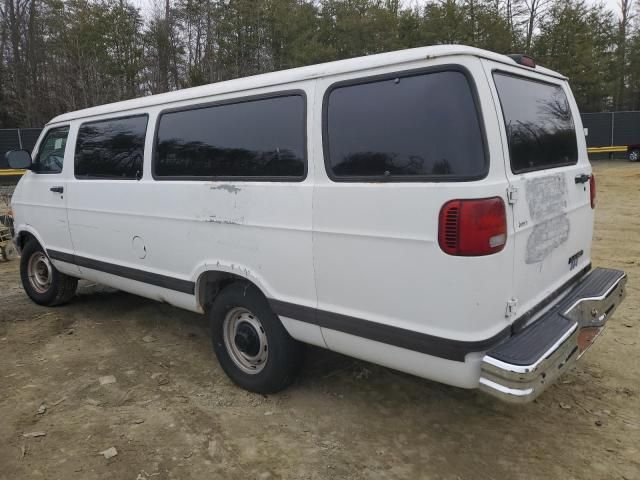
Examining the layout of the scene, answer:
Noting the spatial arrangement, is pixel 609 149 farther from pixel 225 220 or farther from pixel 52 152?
pixel 225 220

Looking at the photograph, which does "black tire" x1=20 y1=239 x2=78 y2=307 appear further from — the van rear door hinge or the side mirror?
the van rear door hinge

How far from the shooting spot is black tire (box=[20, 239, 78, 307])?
545cm

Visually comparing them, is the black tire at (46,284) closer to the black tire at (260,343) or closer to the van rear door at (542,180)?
the black tire at (260,343)

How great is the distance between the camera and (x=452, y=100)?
8.06ft

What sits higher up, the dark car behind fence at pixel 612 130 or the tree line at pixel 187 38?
the tree line at pixel 187 38

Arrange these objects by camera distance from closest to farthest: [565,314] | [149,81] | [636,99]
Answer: [565,314] < [149,81] < [636,99]

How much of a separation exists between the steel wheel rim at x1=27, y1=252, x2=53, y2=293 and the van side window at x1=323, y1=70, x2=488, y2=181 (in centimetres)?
416

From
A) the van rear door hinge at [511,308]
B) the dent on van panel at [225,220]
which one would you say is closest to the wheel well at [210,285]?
the dent on van panel at [225,220]

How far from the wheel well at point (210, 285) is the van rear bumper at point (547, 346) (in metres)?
1.87

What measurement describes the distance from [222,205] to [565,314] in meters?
Result: 2.18

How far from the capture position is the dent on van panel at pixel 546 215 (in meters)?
2.72

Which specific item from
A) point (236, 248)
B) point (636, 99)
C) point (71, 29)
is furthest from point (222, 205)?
point (636, 99)

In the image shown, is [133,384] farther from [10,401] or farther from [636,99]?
[636,99]

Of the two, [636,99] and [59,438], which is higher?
[636,99]
